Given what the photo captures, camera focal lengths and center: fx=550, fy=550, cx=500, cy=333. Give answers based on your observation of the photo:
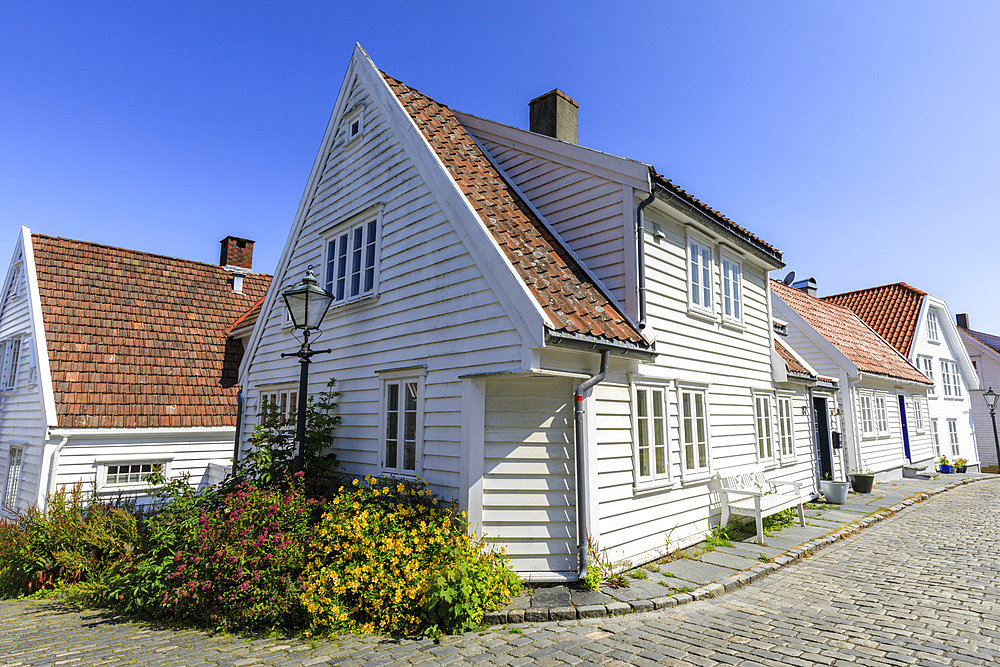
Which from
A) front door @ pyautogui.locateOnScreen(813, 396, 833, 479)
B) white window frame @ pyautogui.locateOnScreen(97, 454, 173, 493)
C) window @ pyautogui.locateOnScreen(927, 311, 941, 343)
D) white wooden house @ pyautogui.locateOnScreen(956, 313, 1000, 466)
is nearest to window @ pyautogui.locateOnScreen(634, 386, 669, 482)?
front door @ pyautogui.locateOnScreen(813, 396, 833, 479)

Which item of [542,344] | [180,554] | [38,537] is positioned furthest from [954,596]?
[38,537]

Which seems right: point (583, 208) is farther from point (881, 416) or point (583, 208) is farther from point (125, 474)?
point (881, 416)

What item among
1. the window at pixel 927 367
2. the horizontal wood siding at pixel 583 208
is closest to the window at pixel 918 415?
the window at pixel 927 367

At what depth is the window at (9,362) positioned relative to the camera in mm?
16250

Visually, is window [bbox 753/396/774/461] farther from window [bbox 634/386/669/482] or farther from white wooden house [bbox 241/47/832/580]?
window [bbox 634/386/669/482]

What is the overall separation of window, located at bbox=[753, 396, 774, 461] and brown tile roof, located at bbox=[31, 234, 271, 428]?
13.6 m

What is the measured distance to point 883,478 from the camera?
19.4 m

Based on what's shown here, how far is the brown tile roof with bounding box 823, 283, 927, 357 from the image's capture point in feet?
81.8

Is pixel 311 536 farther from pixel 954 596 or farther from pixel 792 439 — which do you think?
pixel 792 439

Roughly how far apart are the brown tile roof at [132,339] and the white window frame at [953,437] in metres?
30.9

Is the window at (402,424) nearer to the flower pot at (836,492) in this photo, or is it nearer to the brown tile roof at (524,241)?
the brown tile roof at (524,241)

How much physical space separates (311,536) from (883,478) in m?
20.4

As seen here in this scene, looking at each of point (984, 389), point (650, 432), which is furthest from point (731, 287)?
point (984, 389)

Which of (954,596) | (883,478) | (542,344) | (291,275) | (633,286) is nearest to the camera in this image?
(542,344)
